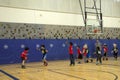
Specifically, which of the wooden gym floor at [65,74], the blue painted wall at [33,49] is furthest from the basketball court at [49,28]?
the wooden gym floor at [65,74]

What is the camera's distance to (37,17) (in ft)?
59.5

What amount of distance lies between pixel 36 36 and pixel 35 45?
2.61ft

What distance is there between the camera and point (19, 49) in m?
17.1

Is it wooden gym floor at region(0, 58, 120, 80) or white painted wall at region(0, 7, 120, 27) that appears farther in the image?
white painted wall at region(0, 7, 120, 27)

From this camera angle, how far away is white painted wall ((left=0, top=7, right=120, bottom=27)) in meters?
16.8

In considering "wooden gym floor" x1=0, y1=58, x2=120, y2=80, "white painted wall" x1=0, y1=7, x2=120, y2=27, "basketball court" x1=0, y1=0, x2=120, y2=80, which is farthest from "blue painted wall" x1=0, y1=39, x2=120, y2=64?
"wooden gym floor" x1=0, y1=58, x2=120, y2=80

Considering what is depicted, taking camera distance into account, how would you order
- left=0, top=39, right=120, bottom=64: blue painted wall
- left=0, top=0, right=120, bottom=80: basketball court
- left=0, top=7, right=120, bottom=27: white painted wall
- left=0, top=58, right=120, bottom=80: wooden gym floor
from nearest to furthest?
left=0, top=58, right=120, bottom=80: wooden gym floor → left=0, top=39, right=120, bottom=64: blue painted wall → left=0, top=0, right=120, bottom=80: basketball court → left=0, top=7, right=120, bottom=27: white painted wall

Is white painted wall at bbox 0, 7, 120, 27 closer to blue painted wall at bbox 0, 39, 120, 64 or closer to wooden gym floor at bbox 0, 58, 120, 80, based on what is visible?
blue painted wall at bbox 0, 39, 120, 64

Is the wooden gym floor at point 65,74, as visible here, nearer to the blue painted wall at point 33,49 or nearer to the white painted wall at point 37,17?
the blue painted wall at point 33,49

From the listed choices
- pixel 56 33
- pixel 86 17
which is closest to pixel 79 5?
pixel 86 17

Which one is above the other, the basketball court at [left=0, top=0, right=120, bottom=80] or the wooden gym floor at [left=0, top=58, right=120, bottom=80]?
the basketball court at [left=0, top=0, right=120, bottom=80]

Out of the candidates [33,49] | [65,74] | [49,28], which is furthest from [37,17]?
[65,74]

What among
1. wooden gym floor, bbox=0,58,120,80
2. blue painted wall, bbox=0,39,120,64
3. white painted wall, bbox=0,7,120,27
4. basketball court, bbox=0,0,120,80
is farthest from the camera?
white painted wall, bbox=0,7,120,27

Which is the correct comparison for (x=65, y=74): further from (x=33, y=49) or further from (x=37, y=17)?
(x=37, y=17)
